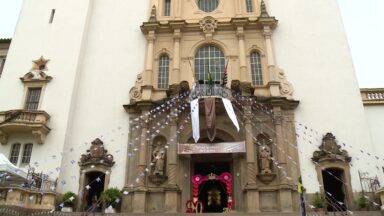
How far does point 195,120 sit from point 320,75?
930 cm

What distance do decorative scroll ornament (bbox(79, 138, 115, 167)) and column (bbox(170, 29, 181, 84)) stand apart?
629 centimetres

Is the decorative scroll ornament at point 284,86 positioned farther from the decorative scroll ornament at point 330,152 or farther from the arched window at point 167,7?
the arched window at point 167,7

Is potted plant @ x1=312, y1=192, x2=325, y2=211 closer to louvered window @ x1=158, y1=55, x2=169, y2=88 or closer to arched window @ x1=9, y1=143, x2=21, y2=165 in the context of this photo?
louvered window @ x1=158, y1=55, x2=169, y2=88

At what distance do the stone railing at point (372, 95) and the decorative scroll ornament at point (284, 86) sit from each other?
4858 millimetres

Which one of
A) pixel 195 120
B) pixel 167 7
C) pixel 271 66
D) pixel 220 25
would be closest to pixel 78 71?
pixel 167 7

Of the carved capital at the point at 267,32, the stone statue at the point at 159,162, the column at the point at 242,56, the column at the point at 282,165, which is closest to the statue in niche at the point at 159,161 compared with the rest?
the stone statue at the point at 159,162

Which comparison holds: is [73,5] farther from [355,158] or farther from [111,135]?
[355,158]

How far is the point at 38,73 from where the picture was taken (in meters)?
24.2

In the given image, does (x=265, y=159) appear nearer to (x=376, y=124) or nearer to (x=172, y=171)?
(x=172, y=171)

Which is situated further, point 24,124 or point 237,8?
point 237,8

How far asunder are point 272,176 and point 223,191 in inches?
139

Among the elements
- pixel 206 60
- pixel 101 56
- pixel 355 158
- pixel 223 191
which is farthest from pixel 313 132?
pixel 101 56

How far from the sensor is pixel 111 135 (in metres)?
23.0

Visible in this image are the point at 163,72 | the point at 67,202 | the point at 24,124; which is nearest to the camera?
the point at 67,202
